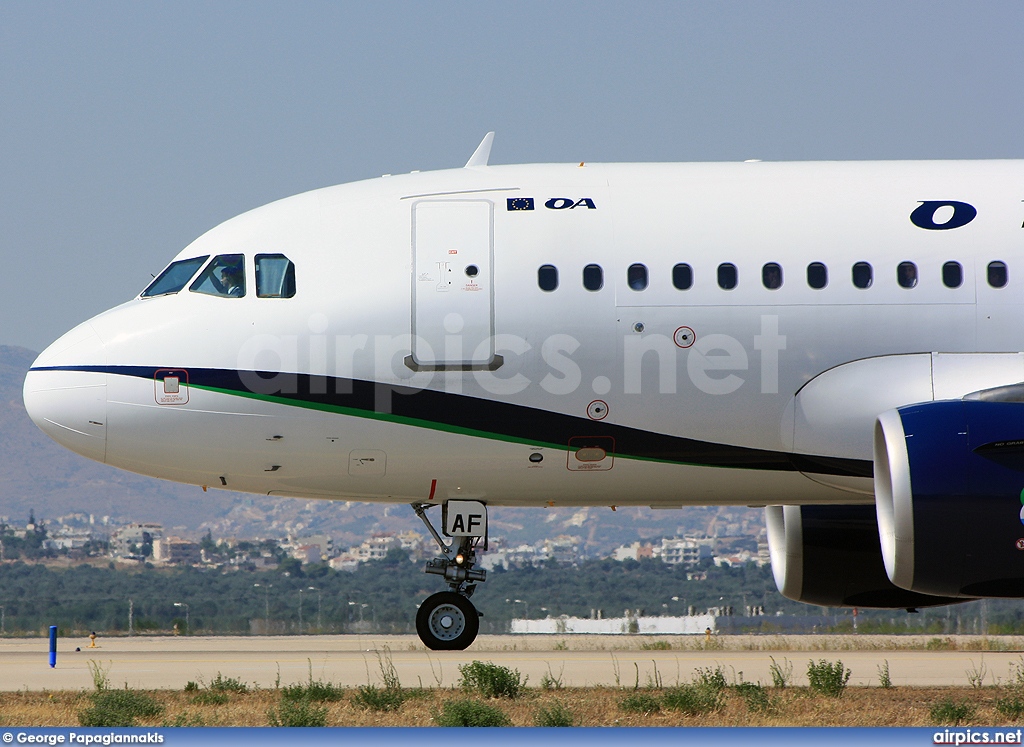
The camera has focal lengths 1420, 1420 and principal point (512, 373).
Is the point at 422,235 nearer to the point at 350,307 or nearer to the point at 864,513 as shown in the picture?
the point at 350,307

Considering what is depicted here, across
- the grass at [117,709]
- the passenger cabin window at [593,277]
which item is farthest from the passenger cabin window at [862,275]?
the grass at [117,709]

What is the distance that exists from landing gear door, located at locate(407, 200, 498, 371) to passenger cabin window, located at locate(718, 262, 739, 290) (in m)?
2.42

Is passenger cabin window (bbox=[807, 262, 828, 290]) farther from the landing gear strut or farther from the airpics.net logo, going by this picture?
the landing gear strut

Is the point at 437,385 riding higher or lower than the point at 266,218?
lower

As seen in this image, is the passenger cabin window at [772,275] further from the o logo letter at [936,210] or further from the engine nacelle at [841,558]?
the engine nacelle at [841,558]

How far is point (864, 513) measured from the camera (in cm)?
1809

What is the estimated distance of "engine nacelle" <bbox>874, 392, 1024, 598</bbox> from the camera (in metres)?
13.1

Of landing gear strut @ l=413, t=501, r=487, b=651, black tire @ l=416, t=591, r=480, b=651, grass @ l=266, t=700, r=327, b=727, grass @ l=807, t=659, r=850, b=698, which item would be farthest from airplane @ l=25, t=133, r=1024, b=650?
grass @ l=266, t=700, r=327, b=727

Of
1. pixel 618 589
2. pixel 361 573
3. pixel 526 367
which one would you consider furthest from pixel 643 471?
pixel 361 573

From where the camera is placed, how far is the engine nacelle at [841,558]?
17.9m

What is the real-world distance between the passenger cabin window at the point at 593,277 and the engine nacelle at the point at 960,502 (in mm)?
3507

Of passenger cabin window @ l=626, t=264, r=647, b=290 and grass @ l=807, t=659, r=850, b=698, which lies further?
passenger cabin window @ l=626, t=264, r=647, b=290

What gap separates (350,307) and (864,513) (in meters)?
7.33

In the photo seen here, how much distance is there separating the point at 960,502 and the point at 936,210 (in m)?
3.68
